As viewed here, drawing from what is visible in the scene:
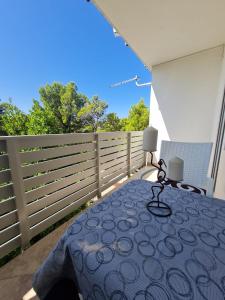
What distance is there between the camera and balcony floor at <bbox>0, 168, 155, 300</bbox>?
110 centimetres

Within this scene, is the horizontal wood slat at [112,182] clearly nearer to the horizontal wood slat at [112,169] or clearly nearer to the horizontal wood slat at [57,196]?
the horizontal wood slat at [112,169]

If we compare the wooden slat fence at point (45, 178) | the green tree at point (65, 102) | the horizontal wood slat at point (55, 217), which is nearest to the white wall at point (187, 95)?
the wooden slat fence at point (45, 178)

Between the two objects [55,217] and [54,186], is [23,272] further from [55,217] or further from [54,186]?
[54,186]

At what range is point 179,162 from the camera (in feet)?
2.64

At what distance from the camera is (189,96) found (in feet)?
10.3

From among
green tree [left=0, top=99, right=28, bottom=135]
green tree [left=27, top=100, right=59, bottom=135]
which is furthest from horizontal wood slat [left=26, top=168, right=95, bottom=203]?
green tree [left=0, top=99, right=28, bottom=135]

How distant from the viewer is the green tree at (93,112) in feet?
41.1

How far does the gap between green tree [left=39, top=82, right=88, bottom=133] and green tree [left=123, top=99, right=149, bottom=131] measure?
268 inches

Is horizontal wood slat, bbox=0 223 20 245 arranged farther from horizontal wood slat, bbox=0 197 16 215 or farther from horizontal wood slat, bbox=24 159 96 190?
horizontal wood slat, bbox=24 159 96 190

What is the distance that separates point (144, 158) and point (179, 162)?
3450 mm

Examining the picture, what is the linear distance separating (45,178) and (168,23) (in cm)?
251

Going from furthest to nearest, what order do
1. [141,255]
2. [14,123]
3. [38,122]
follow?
[14,123] → [38,122] → [141,255]

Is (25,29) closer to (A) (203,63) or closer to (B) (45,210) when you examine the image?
(A) (203,63)

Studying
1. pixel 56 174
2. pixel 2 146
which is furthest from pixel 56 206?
pixel 2 146
